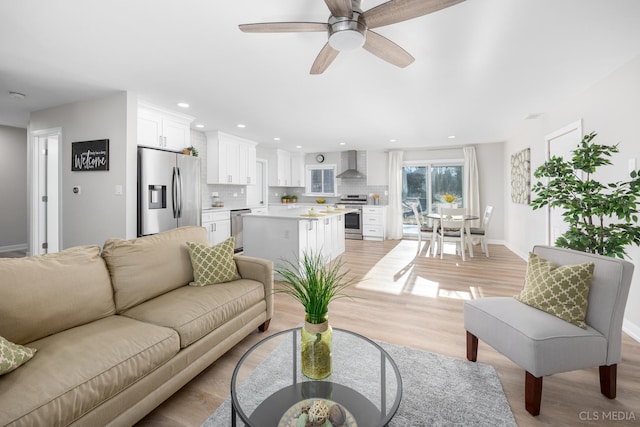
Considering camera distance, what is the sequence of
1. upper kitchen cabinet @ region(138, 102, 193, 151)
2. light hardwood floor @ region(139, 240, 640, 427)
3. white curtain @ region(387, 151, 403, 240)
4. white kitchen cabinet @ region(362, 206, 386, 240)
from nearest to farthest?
light hardwood floor @ region(139, 240, 640, 427)
upper kitchen cabinet @ region(138, 102, 193, 151)
white kitchen cabinet @ region(362, 206, 386, 240)
white curtain @ region(387, 151, 403, 240)

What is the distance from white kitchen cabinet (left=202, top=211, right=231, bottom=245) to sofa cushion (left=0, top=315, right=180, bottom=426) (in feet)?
11.8

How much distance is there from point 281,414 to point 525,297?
177 cm

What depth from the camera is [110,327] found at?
5.35 feet

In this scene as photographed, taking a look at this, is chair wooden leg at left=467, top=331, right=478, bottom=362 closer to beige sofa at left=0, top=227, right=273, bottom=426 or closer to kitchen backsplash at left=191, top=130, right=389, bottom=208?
beige sofa at left=0, top=227, right=273, bottom=426

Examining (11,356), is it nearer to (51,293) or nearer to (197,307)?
(51,293)

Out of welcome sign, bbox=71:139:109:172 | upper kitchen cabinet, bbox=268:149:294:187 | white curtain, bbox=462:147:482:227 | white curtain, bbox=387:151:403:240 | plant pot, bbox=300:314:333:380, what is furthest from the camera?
upper kitchen cabinet, bbox=268:149:294:187

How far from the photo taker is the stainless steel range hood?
7844 millimetres

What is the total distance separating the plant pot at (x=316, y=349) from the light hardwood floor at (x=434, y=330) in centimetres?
76

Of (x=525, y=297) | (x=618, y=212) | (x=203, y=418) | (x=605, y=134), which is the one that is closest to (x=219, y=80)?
(x=203, y=418)

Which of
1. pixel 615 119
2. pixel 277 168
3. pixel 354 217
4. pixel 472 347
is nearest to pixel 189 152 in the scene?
pixel 277 168

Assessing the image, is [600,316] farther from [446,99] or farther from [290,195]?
[290,195]

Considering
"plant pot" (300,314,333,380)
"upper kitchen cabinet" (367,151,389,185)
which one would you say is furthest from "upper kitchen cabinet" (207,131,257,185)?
"plant pot" (300,314,333,380)

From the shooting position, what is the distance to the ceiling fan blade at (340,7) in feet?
5.08

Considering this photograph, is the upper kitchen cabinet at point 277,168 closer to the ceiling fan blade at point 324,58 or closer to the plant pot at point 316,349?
the ceiling fan blade at point 324,58
